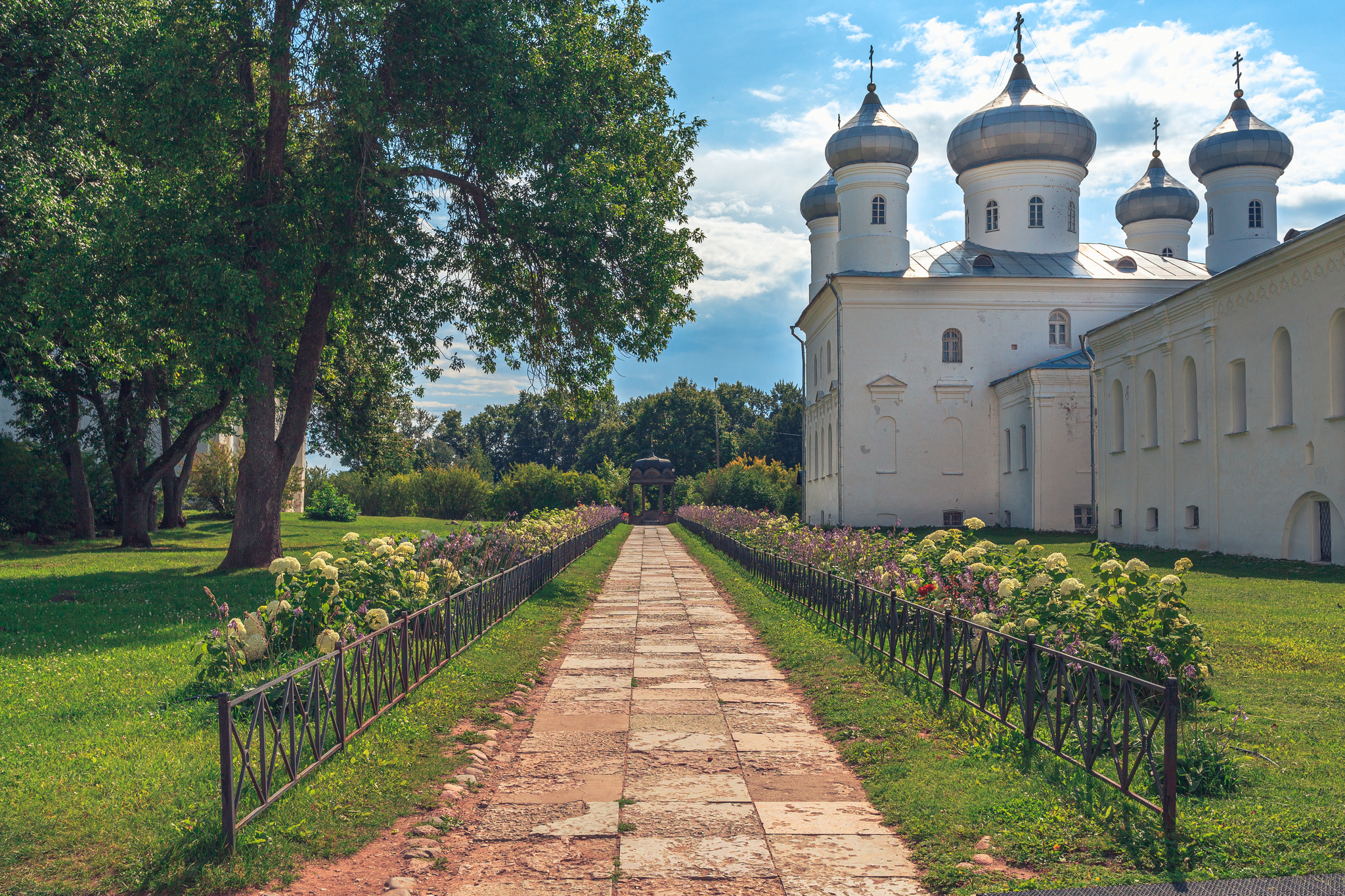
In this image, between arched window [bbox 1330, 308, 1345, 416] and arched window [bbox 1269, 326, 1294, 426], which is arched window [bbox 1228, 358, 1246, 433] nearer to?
arched window [bbox 1269, 326, 1294, 426]

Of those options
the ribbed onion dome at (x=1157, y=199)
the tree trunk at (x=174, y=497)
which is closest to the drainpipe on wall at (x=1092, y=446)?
the ribbed onion dome at (x=1157, y=199)

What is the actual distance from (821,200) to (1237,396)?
25660 mm

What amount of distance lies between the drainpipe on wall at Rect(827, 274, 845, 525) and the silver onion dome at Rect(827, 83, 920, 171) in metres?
5.36

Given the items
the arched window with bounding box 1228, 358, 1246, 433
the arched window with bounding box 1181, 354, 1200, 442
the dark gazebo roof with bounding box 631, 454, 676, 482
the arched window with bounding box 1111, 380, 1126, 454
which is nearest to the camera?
the arched window with bounding box 1228, 358, 1246, 433

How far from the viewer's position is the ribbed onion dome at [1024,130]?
113ft

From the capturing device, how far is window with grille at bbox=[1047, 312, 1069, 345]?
34.6 m

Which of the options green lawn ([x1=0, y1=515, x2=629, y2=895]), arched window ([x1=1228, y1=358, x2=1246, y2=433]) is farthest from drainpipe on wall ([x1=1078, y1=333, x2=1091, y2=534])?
green lawn ([x1=0, y1=515, x2=629, y2=895])

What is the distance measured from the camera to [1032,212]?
36000 mm

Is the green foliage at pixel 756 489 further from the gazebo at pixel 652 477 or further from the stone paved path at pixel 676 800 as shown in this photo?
the stone paved path at pixel 676 800

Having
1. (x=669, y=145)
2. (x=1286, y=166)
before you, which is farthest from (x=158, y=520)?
(x=1286, y=166)

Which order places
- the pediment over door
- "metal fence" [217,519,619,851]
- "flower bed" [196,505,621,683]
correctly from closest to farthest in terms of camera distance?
"metal fence" [217,519,619,851] < "flower bed" [196,505,621,683] < the pediment over door

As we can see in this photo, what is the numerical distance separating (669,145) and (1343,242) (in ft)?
39.6

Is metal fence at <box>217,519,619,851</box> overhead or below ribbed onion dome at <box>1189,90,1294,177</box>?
below

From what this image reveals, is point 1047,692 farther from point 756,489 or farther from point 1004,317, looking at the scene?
point 756,489
